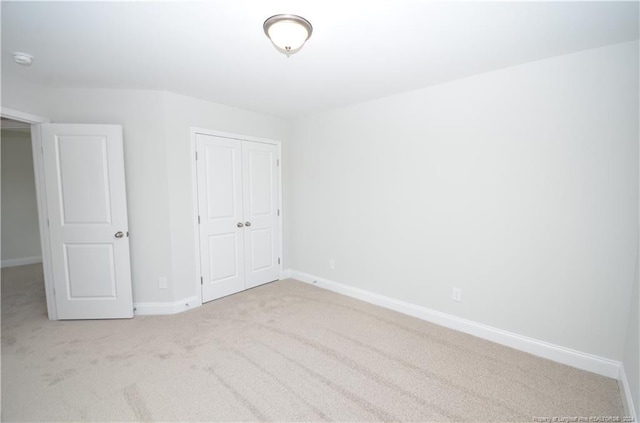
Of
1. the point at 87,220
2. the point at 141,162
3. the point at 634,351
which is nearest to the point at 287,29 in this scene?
the point at 141,162

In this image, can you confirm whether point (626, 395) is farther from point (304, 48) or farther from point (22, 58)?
point (22, 58)

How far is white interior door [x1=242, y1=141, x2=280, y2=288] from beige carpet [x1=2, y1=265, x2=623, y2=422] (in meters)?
1.04

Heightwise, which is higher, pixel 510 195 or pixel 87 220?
pixel 510 195

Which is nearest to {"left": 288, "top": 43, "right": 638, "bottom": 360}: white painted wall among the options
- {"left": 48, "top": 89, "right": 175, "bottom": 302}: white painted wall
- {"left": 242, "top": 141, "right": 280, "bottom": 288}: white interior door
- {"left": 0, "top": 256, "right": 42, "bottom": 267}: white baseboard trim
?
{"left": 242, "top": 141, "right": 280, "bottom": 288}: white interior door

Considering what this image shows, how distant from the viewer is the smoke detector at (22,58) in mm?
2172

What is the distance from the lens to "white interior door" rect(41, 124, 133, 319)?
9.46 ft

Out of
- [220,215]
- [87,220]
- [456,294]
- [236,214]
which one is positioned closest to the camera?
[456,294]

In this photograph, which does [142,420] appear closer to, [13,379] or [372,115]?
[13,379]

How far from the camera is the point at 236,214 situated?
151 inches

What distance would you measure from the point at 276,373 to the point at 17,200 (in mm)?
6073

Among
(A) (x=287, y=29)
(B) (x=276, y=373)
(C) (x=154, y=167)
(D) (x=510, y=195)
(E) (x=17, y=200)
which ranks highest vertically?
(A) (x=287, y=29)

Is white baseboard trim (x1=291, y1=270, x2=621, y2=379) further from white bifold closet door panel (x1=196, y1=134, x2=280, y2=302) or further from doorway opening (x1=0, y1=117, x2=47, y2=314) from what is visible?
doorway opening (x1=0, y1=117, x2=47, y2=314)

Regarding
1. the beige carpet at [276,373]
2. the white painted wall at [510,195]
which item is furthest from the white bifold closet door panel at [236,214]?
the white painted wall at [510,195]

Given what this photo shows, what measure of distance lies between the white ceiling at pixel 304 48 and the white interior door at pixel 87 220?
0.59m
